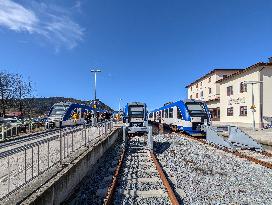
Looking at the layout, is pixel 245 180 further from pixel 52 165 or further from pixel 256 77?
pixel 256 77

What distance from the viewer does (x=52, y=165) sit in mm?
8398

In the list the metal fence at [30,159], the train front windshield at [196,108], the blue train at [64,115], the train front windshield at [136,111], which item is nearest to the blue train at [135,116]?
the train front windshield at [136,111]

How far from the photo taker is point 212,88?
61.7m

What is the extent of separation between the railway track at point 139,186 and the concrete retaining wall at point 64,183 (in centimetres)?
101

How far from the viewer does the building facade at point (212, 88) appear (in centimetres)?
5769

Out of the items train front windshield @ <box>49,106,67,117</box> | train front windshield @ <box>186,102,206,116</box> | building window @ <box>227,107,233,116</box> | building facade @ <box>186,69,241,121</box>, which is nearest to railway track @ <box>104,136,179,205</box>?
train front windshield @ <box>186,102,206,116</box>

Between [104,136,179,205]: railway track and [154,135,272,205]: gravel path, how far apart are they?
50 centimetres

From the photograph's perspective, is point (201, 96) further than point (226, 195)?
Yes

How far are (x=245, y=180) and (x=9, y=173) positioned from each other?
22.7 ft

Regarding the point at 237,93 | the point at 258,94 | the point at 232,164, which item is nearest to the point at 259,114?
the point at 258,94

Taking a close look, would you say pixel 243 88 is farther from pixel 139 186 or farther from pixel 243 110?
pixel 139 186

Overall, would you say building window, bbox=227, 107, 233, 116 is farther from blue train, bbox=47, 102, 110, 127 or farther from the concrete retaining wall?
the concrete retaining wall

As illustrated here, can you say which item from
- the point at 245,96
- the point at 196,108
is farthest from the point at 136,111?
the point at 245,96

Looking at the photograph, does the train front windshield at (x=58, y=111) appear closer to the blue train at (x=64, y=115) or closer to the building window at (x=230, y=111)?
the blue train at (x=64, y=115)
